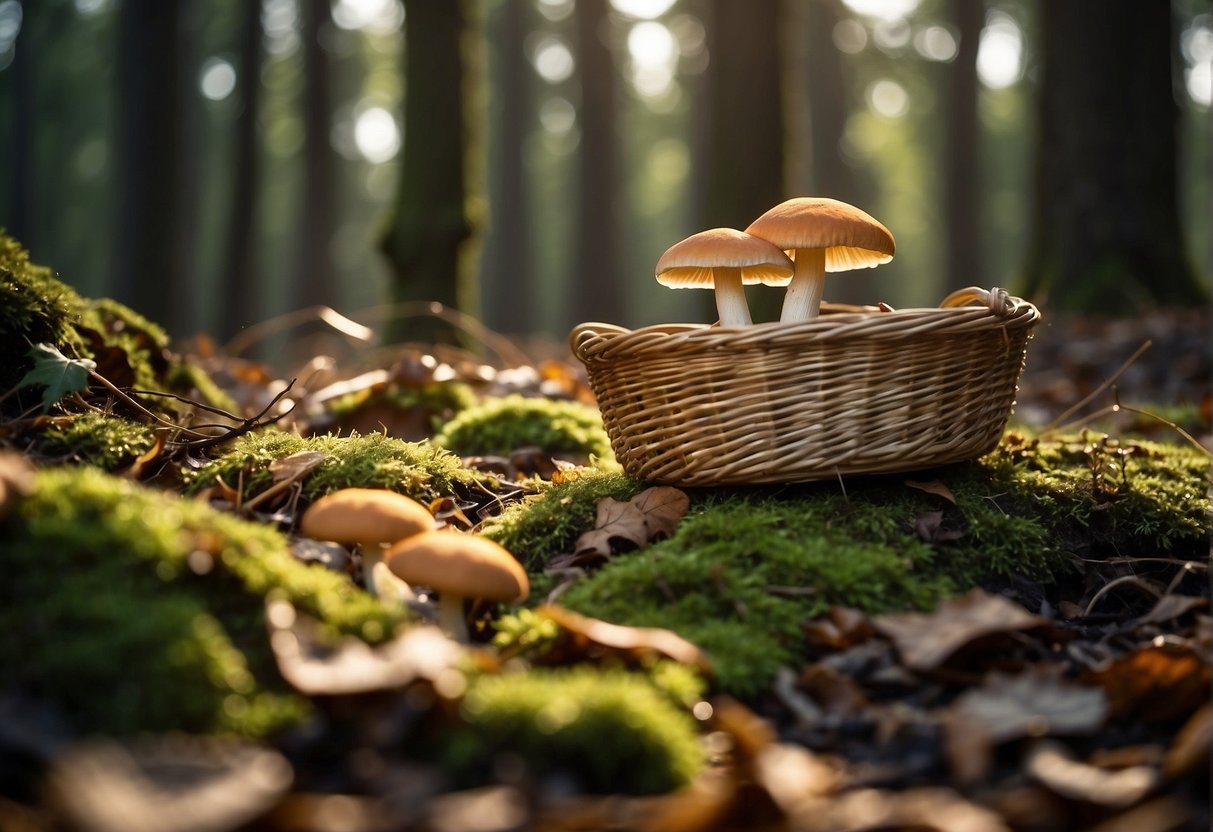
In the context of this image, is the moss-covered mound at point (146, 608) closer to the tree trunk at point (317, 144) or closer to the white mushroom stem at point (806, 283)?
the white mushroom stem at point (806, 283)

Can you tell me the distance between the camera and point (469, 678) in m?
1.68

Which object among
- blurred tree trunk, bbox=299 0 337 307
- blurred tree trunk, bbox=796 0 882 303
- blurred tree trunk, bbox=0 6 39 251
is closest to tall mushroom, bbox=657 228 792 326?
blurred tree trunk, bbox=299 0 337 307

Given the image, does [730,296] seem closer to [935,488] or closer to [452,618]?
[935,488]

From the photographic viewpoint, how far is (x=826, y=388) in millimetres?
2496

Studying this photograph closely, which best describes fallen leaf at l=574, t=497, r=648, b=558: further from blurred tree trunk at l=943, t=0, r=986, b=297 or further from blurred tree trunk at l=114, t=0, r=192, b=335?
blurred tree trunk at l=943, t=0, r=986, b=297

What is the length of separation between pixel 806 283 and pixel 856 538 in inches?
32.2

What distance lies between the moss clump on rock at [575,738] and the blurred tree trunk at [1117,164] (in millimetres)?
7669

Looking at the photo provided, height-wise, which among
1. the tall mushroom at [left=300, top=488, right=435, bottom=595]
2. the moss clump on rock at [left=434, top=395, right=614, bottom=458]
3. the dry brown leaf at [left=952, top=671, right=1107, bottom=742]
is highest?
the tall mushroom at [left=300, top=488, right=435, bottom=595]

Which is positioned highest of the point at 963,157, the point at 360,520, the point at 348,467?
the point at 963,157

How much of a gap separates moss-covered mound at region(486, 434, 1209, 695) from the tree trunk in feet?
46.4

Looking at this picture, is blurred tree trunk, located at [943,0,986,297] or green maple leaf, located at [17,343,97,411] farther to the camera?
blurred tree trunk, located at [943,0,986,297]

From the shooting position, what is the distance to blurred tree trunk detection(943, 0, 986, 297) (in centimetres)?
1714

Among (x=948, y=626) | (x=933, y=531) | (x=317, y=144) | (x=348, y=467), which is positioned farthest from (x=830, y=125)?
(x=948, y=626)

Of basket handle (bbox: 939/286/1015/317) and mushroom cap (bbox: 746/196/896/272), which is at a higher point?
mushroom cap (bbox: 746/196/896/272)
